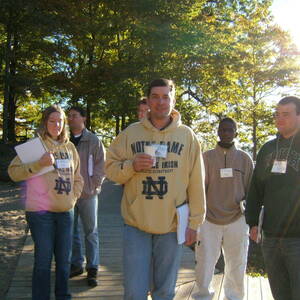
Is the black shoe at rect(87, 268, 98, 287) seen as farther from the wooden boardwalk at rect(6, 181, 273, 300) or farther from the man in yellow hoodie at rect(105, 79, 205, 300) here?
the man in yellow hoodie at rect(105, 79, 205, 300)

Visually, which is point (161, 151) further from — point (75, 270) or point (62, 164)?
point (75, 270)

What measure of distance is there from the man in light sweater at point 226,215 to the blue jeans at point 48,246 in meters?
1.41

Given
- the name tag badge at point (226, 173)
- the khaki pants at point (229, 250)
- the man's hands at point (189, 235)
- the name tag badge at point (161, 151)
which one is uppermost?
the name tag badge at point (161, 151)

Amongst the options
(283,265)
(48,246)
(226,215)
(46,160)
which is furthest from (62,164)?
(283,265)

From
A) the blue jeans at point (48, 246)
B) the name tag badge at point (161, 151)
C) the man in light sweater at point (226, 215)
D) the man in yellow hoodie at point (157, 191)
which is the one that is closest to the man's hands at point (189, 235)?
the man in yellow hoodie at point (157, 191)

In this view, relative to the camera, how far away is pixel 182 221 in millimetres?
3039

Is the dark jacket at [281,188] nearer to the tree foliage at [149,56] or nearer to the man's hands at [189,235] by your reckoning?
the man's hands at [189,235]

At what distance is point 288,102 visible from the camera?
339 centimetres

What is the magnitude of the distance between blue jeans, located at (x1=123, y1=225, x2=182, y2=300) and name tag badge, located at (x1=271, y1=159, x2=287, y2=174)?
1018mm

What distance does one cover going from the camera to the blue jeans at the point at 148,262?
2975mm

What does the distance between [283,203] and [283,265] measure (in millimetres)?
542

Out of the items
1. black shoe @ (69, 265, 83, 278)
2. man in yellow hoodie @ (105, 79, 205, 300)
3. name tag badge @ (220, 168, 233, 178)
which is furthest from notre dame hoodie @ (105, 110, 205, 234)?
black shoe @ (69, 265, 83, 278)

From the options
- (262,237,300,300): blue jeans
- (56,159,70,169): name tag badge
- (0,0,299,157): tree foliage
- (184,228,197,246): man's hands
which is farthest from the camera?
(0,0,299,157): tree foliage

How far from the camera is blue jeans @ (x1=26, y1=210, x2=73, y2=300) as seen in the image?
3.77m
